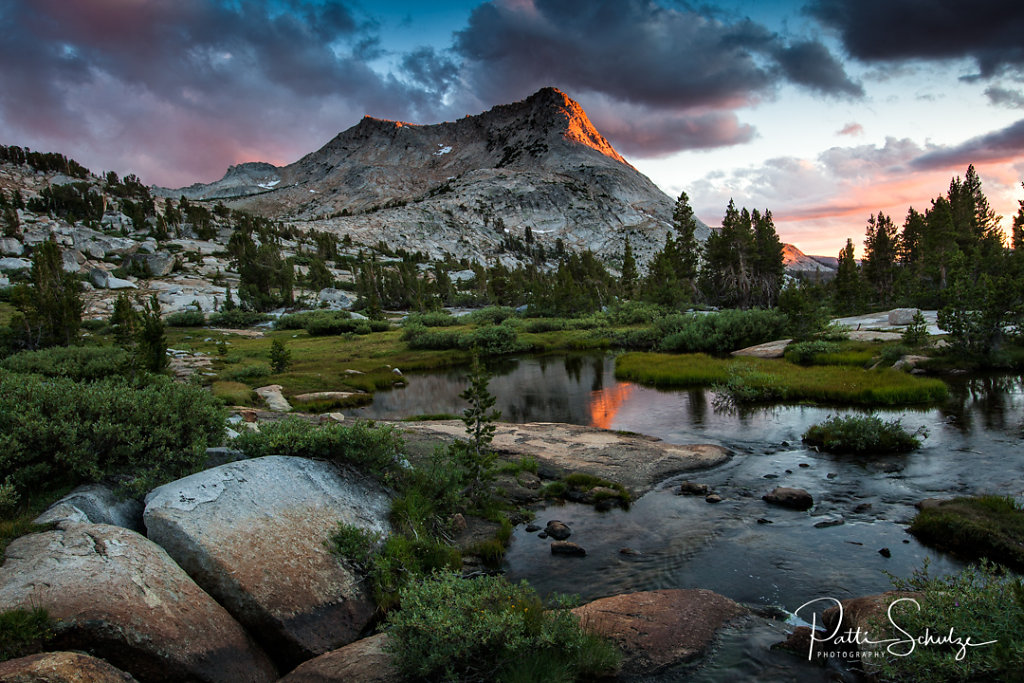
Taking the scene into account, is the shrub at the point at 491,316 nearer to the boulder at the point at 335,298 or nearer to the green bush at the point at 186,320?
the boulder at the point at 335,298

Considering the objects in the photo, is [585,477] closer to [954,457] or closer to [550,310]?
[954,457]

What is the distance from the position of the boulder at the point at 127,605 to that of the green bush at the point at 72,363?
15975 millimetres

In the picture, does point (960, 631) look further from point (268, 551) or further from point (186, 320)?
point (186, 320)

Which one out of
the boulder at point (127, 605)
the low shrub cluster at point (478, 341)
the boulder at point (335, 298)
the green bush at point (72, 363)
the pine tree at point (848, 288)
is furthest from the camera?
the boulder at point (335, 298)

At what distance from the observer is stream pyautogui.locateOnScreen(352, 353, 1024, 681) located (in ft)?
28.3

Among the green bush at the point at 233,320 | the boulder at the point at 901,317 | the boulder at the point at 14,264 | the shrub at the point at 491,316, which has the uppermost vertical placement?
the boulder at the point at 14,264

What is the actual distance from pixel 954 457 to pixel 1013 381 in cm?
1425

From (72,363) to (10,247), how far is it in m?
83.8

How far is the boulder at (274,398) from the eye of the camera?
2447cm

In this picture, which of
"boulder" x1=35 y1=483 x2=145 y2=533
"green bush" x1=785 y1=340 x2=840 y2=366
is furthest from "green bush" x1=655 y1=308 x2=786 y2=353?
"boulder" x1=35 y1=483 x2=145 y2=533

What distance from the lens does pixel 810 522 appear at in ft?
37.1

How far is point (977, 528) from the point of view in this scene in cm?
952

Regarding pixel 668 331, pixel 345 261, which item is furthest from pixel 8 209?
pixel 668 331

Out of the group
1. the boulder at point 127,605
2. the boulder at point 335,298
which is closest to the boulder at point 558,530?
the boulder at point 127,605
